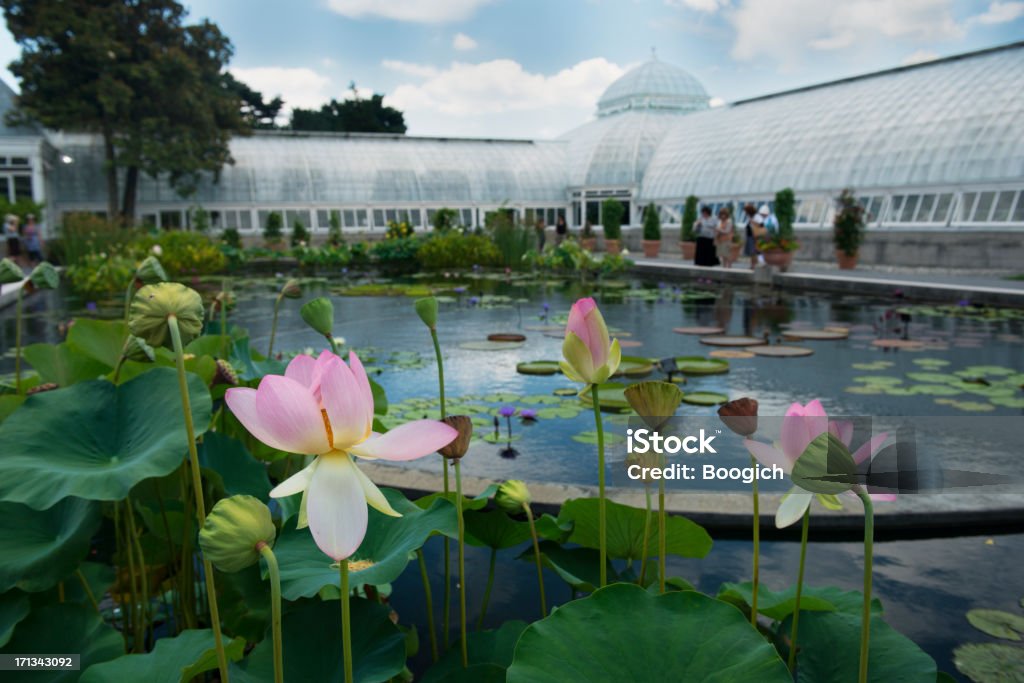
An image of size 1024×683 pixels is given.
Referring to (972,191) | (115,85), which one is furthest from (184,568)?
(115,85)

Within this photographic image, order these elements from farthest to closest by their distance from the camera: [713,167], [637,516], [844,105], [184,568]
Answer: [713,167] → [844,105] → [184,568] → [637,516]

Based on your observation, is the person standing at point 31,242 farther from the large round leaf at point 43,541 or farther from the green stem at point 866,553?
the green stem at point 866,553

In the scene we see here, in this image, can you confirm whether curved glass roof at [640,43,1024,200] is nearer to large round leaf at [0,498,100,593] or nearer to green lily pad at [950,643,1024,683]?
green lily pad at [950,643,1024,683]

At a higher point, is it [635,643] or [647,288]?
[635,643]

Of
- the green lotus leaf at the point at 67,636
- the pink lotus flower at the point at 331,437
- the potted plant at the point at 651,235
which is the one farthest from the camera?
the potted plant at the point at 651,235

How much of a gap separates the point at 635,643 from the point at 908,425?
14.4 inches

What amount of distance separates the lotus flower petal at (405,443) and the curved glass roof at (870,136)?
18.4 m

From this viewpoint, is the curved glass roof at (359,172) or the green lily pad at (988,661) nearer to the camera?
the green lily pad at (988,661)

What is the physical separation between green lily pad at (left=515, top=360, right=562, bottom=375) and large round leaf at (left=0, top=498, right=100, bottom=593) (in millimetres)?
4472

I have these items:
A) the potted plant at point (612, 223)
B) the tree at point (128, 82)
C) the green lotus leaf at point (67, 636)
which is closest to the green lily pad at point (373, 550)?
the green lotus leaf at point (67, 636)

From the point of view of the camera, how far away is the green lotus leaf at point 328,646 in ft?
3.58

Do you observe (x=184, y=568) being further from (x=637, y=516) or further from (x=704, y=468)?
(x=704, y=468)

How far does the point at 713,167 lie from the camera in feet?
84.0

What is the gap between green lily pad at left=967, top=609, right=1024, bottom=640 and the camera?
2.09 meters
